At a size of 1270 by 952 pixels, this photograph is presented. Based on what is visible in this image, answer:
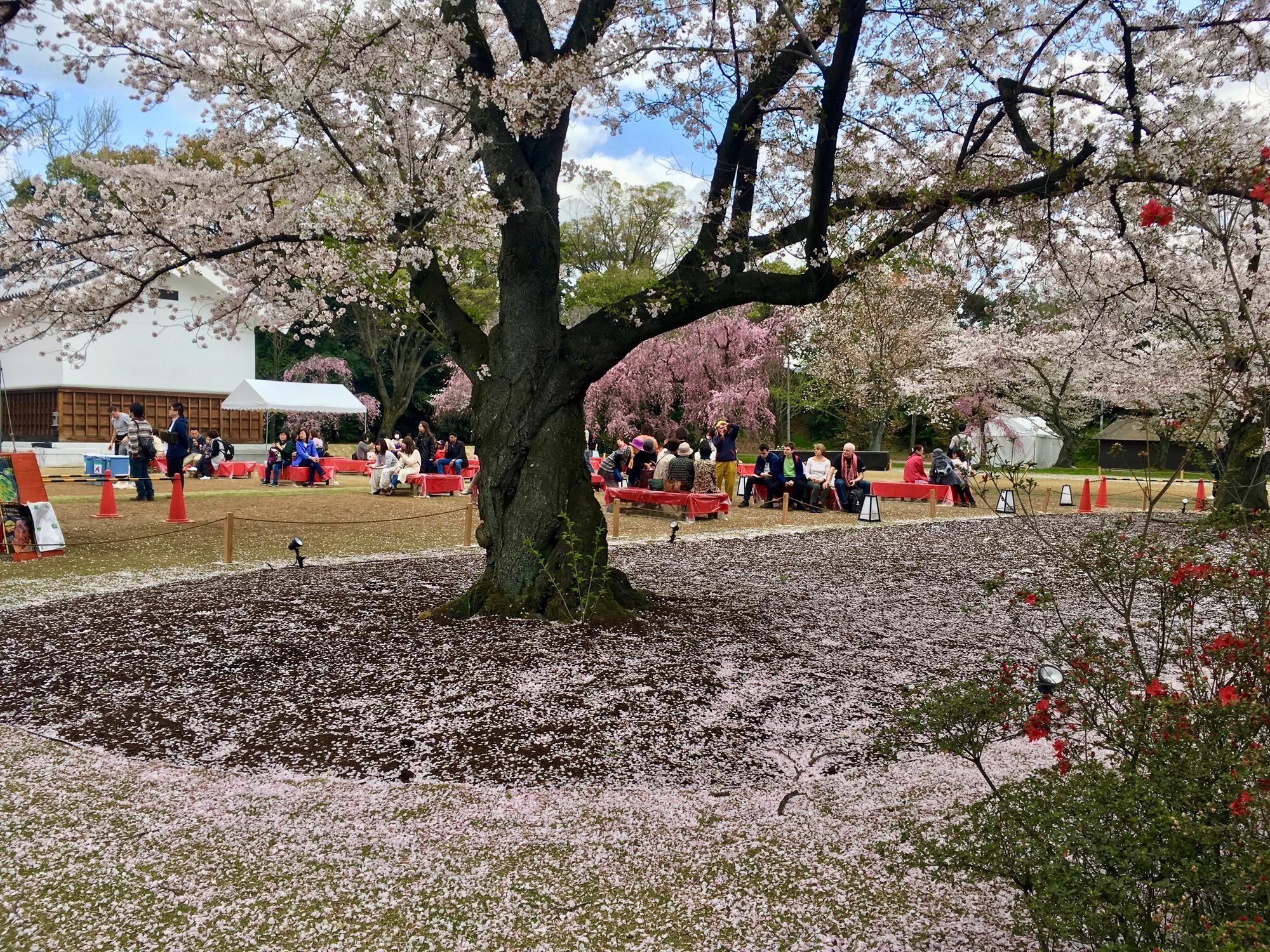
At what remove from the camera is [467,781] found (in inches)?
154

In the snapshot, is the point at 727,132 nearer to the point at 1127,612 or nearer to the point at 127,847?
the point at 1127,612

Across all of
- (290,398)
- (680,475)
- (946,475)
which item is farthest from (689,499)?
(290,398)

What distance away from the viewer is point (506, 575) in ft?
22.6

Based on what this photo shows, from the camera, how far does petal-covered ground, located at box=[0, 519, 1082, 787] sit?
4281mm

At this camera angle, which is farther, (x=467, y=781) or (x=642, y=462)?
(x=642, y=462)

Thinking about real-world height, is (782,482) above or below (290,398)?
below

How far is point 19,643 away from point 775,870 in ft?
19.3

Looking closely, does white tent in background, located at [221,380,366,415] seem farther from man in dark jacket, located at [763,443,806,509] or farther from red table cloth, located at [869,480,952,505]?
red table cloth, located at [869,480,952,505]

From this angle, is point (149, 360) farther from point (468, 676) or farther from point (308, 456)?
point (468, 676)

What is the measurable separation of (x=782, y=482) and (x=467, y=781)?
45.9 ft

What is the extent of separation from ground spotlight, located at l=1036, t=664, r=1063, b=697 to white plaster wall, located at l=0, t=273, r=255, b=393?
3008cm

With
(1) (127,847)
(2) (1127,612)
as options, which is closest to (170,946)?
(1) (127,847)

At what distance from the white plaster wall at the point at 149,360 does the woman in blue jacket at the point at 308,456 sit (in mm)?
10132

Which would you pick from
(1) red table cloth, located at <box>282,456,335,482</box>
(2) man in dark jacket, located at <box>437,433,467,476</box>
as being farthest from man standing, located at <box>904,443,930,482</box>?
(1) red table cloth, located at <box>282,456,335,482</box>
